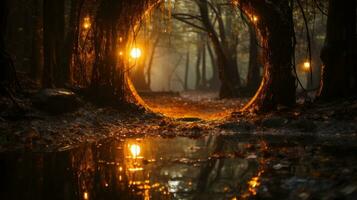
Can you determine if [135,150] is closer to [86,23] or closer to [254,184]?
[254,184]

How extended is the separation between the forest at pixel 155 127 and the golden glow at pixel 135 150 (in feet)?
0.06

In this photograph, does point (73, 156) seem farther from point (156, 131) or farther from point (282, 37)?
point (282, 37)

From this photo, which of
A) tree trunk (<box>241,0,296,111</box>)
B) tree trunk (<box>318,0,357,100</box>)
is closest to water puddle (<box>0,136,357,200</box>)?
tree trunk (<box>241,0,296,111</box>)

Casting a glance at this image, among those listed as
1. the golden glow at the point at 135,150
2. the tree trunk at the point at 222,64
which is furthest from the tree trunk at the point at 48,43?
the tree trunk at the point at 222,64

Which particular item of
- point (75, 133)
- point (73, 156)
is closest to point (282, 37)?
point (75, 133)

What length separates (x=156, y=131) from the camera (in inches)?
400

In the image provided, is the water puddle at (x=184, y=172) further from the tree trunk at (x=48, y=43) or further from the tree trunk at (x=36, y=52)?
the tree trunk at (x=36, y=52)

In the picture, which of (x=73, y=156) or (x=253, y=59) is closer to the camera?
(x=73, y=156)

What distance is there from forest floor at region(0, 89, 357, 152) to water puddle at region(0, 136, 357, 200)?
0.93 meters

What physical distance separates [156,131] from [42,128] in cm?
269

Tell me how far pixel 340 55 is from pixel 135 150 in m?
6.95

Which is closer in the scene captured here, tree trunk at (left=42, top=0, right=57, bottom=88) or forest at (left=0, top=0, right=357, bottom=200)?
forest at (left=0, top=0, right=357, bottom=200)

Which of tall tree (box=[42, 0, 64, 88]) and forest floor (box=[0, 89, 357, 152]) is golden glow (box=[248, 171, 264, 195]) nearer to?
forest floor (box=[0, 89, 357, 152])

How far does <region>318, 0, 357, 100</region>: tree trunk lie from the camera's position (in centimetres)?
1149
